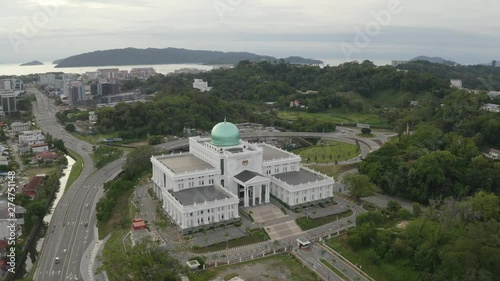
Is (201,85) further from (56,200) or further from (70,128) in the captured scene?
(56,200)

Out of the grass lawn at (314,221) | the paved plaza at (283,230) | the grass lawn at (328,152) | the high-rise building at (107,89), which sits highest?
the high-rise building at (107,89)

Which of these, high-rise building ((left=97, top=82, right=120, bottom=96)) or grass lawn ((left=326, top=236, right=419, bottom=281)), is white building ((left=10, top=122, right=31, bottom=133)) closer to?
high-rise building ((left=97, top=82, right=120, bottom=96))

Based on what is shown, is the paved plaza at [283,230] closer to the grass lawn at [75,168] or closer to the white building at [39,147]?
the grass lawn at [75,168]

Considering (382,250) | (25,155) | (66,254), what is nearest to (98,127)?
(25,155)

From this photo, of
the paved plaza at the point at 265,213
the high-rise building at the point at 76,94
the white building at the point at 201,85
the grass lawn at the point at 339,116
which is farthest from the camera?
the white building at the point at 201,85

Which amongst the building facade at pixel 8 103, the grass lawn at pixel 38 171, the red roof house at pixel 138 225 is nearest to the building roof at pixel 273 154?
the red roof house at pixel 138 225

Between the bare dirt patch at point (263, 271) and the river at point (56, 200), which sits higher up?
the bare dirt patch at point (263, 271)

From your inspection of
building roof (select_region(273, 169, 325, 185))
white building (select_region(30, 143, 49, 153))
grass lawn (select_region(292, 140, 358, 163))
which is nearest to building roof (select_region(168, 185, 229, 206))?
→ building roof (select_region(273, 169, 325, 185))

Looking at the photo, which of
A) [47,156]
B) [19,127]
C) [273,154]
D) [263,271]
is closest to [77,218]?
[263,271]
